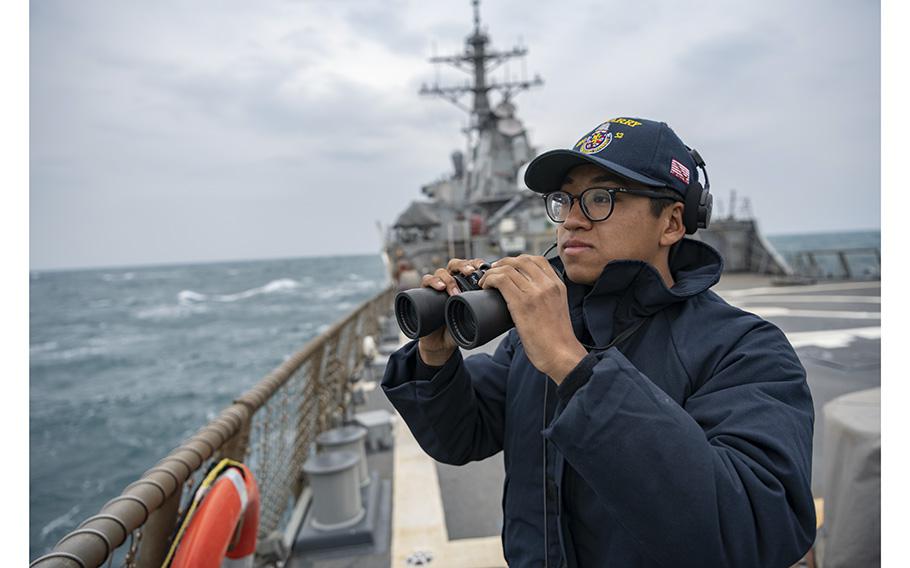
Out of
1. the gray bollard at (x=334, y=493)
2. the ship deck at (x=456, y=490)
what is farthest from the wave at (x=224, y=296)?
the gray bollard at (x=334, y=493)

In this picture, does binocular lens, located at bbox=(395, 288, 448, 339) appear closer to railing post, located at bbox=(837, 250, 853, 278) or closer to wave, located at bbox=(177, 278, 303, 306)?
railing post, located at bbox=(837, 250, 853, 278)

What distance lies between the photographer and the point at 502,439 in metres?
1.64

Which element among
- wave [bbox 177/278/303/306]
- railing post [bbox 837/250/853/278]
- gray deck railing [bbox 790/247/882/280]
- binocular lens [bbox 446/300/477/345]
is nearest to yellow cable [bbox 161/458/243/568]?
binocular lens [bbox 446/300/477/345]

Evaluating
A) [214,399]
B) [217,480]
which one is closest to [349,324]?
[217,480]

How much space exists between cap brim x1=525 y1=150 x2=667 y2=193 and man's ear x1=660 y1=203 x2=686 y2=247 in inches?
3.7

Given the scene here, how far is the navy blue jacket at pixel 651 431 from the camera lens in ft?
2.93

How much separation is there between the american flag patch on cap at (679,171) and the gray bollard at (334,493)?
2766 millimetres

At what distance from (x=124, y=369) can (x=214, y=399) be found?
11.2 m

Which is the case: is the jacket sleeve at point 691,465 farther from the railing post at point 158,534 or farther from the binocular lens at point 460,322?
the railing post at point 158,534

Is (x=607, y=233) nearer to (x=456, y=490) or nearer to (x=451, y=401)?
(x=451, y=401)

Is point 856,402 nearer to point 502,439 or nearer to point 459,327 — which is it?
point 502,439

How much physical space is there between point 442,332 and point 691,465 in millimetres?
732

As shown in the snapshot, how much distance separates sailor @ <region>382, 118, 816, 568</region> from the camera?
0.90 meters

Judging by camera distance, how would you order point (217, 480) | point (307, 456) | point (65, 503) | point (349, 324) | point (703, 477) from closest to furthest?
point (703, 477) < point (217, 480) < point (307, 456) < point (349, 324) < point (65, 503)
